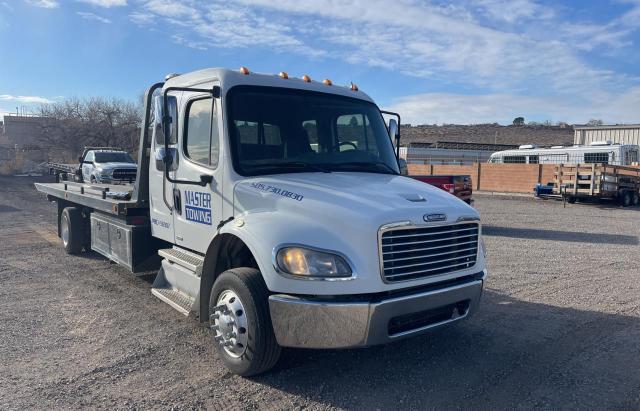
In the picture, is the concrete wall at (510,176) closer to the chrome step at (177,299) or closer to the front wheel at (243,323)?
the chrome step at (177,299)

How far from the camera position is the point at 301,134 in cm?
500

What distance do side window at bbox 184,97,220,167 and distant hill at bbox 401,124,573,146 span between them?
2180 inches

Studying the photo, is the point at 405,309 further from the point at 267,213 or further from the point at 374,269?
the point at 267,213

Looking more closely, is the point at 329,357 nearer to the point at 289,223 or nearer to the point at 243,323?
the point at 243,323

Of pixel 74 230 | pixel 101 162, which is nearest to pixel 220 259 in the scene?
pixel 74 230

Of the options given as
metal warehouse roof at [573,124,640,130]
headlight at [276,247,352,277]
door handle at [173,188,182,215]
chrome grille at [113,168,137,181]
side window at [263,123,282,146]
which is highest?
metal warehouse roof at [573,124,640,130]

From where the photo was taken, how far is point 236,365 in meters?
4.23

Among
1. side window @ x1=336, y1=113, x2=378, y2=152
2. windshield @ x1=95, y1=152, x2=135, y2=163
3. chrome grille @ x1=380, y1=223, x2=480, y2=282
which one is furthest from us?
windshield @ x1=95, y1=152, x2=135, y2=163

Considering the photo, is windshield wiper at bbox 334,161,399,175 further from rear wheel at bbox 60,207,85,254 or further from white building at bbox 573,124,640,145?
white building at bbox 573,124,640,145

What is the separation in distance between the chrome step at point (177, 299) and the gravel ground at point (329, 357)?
0.37 m

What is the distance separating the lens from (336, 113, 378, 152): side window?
528 centimetres

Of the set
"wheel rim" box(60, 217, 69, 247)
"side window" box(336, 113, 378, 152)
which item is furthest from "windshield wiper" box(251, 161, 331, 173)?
"wheel rim" box(60, 217, 69, 247)

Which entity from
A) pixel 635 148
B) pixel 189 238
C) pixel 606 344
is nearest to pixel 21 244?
pixel 189 238

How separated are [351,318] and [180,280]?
93.7 inches
